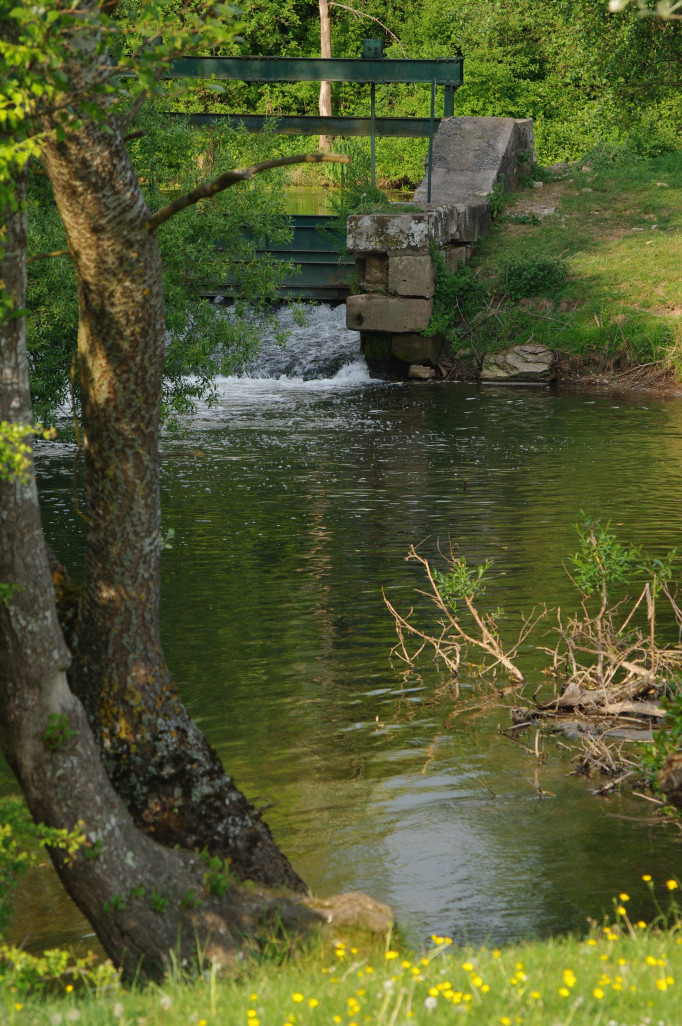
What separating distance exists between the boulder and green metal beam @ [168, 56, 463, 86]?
5.13m

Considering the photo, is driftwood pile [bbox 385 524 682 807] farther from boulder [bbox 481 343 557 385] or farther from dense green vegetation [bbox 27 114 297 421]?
boulder [bbox 481 343 557 385]

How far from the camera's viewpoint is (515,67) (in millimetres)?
42062

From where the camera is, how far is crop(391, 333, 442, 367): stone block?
2230 cm

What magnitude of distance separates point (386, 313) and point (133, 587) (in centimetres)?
1638

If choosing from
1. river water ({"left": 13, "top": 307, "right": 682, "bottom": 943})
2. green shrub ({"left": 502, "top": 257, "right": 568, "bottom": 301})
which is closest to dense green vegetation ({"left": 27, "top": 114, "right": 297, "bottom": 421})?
river water ({"left": 13, "top": 307, "right": 682, "bottom": 943})

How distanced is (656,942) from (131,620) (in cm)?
265

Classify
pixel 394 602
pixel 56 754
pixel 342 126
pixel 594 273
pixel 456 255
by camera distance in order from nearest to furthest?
pixel 56 754 < pixel 394 602 < pixel 456 255 < pixel 594 273 < pixel 342 126

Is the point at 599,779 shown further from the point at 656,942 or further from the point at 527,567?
the point at 527,567

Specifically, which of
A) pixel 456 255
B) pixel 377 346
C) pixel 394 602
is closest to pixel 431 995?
pixel 394 602

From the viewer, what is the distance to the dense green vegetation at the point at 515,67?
20.8 meters

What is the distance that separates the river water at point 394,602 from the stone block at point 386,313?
106 cm

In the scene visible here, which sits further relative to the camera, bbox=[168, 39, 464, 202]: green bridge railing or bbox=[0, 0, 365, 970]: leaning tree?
bbox=[168, 39, 464, 202]: green bridge railing

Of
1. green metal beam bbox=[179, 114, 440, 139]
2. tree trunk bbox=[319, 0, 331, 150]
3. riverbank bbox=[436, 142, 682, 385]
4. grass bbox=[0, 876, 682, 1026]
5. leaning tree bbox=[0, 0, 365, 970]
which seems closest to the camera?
grass bbox=[0, 876, 682, 1026]

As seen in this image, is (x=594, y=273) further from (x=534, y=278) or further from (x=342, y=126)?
(x=342, y=126)
